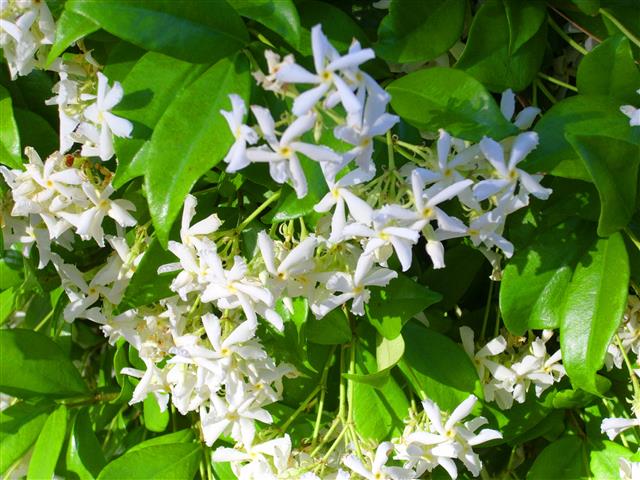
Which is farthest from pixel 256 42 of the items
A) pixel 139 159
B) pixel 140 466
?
pixel 140 466

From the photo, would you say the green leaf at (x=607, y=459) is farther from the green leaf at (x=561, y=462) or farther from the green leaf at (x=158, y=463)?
the green leaf at (x=158, y=463)

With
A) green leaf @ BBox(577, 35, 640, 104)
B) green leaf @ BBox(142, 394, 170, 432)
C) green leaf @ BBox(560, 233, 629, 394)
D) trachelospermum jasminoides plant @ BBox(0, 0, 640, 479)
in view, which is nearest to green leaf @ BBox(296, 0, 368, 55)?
trachelospermum jasminoides plant @ BBox(0, 0, 640, 479)

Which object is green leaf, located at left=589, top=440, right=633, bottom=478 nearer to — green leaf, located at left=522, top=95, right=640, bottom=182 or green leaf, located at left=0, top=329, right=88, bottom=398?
green leaf, located at left=522, top=95, right=640, bottom=182

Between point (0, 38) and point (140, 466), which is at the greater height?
point (0, 38)

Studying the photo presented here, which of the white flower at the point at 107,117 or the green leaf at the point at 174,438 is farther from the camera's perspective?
the green leaf at the point at 174,438

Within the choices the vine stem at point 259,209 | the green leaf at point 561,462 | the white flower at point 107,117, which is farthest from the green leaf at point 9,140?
the green leaf at point 561,462

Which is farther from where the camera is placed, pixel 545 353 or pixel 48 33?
pixel 545 353

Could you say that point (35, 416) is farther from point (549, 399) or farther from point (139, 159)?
point (549, 399)
